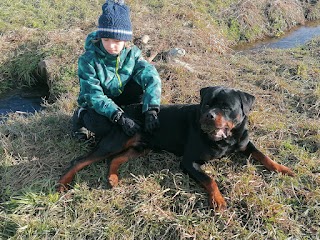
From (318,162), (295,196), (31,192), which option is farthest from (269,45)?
(31,192)

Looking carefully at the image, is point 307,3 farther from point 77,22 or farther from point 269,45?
point 77,22

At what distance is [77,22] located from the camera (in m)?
7.44

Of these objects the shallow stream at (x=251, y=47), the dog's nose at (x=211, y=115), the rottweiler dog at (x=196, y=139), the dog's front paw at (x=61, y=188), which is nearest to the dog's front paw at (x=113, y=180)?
the rottweiler dog at (x=196, y=139)

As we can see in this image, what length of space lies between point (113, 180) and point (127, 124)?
56 cm

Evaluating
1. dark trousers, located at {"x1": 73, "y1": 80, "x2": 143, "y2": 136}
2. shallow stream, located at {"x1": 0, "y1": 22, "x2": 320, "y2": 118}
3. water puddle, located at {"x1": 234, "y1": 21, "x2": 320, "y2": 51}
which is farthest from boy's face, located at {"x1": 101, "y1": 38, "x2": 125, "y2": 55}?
water puddle, located at {"x1": 234, "y1": 21, "x2": 320, "y2": 51}

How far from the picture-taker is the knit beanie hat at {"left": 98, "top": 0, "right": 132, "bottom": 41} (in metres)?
3.30

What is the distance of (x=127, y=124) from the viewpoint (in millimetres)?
3410

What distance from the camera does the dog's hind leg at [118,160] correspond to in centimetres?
331

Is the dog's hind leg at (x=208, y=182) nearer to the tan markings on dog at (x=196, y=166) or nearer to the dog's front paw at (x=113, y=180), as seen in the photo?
the tan markings on dog at (x=196, y=166)

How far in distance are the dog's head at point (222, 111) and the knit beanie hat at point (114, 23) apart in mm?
1015

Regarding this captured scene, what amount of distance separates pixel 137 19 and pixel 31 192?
5.31 meters

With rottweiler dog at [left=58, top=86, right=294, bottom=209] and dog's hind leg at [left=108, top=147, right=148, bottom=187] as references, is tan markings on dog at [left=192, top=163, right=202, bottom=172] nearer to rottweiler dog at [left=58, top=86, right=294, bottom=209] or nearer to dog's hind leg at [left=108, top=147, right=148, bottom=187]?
rottweiler dog at [left=58, top=86, right=294, bottom=209]

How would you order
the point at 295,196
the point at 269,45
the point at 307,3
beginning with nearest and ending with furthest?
the point at 295,196 → the point at 269,45 → the point at 307,3

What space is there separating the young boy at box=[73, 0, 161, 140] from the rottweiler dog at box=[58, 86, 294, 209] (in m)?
0.15
